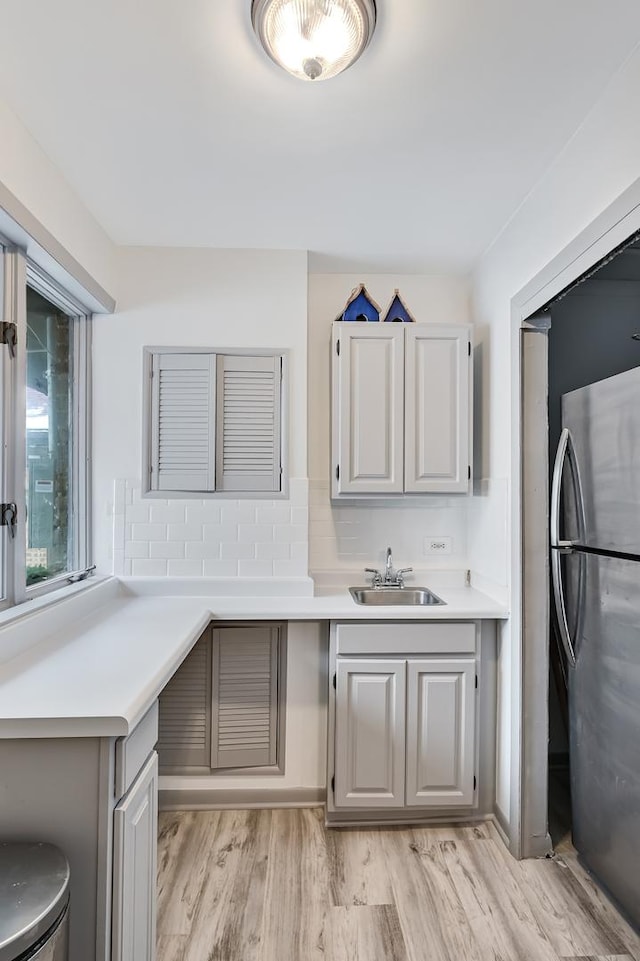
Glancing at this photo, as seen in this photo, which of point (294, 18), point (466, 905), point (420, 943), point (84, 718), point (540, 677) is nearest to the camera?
point (84, 718)

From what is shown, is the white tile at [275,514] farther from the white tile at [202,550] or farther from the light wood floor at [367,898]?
the light wood floor at [367,898]

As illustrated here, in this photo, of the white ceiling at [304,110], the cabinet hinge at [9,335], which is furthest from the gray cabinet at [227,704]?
the white ceiling at [304,110]

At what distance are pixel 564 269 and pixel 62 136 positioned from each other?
67.8 inches

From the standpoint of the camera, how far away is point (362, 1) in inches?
51.1

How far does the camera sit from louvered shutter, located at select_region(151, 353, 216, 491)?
2.72 m

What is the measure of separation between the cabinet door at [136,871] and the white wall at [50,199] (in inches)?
69.6

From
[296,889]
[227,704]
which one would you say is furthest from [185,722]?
[296,889]

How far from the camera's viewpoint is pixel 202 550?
273cm

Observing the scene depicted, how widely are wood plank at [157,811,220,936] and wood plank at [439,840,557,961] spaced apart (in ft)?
3.06

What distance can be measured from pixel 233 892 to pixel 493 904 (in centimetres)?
90

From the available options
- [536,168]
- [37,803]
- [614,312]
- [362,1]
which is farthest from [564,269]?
[37,803]

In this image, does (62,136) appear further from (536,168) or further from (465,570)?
(465,570)

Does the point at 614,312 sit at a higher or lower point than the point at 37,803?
higher

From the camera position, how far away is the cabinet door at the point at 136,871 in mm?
1228
